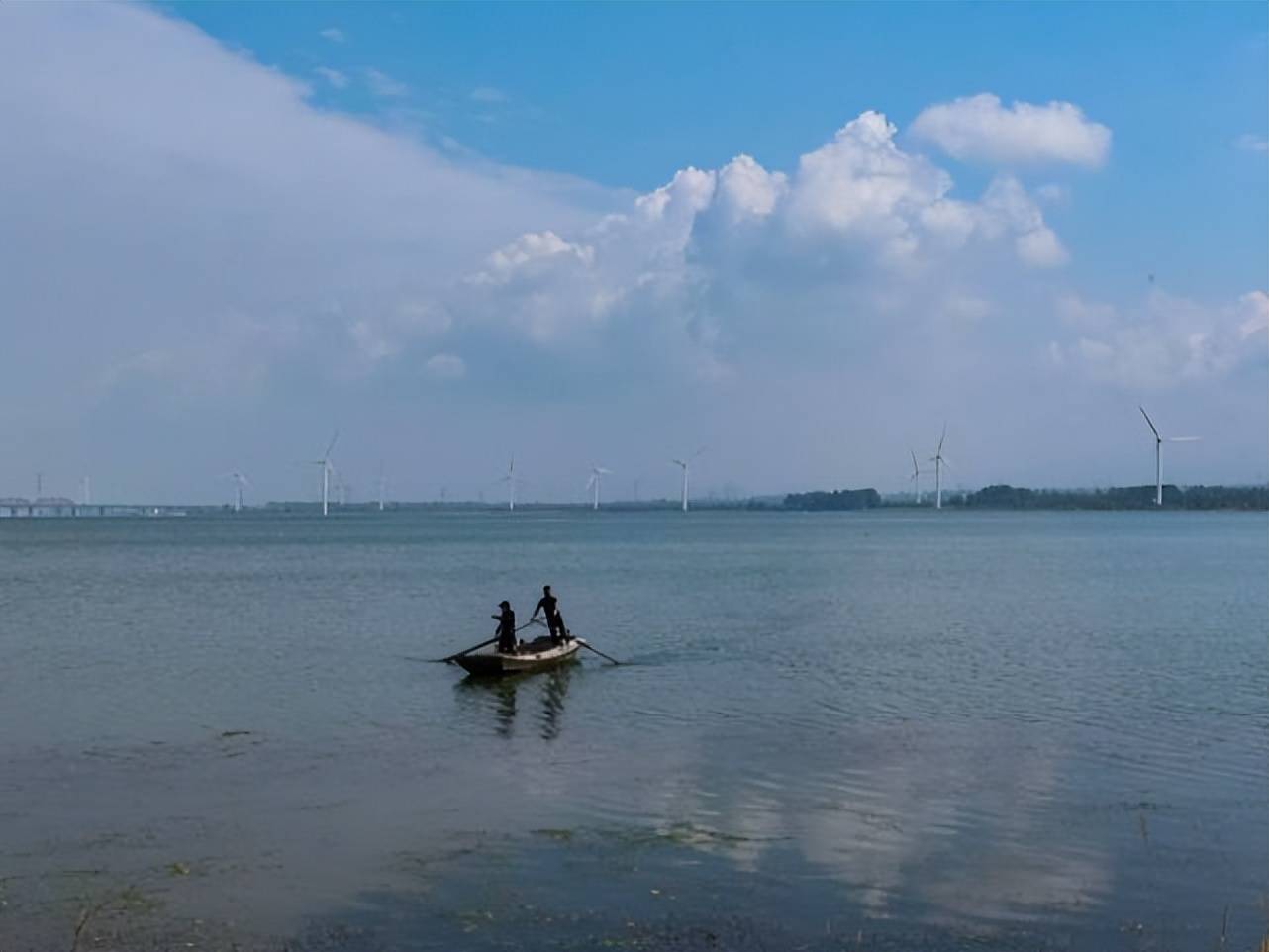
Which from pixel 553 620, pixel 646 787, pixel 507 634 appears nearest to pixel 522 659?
pixel 507 634

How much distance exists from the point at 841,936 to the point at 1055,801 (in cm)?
657

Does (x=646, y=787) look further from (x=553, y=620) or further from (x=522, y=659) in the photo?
(x=553, y=620)

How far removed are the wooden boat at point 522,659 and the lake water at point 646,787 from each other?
0.52 m

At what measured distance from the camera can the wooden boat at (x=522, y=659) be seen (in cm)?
3142

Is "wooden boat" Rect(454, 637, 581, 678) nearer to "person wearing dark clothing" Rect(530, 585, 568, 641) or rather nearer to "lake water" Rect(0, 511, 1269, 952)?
"person wearing dark clothing" Rect(530, 585, 568, 641)

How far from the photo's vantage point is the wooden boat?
31422 millimetres

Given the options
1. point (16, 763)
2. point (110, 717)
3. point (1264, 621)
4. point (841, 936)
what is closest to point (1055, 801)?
point (841, 936)

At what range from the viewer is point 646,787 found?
19219 millimetres

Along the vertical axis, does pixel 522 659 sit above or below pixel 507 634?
below

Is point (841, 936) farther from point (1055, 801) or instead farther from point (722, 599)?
point (722, 599)

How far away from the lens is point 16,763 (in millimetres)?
21094

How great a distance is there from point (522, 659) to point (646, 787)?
12.9m

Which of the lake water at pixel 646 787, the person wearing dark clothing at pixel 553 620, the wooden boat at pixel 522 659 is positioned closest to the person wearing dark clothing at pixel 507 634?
the wooden boat at pixel 522 659

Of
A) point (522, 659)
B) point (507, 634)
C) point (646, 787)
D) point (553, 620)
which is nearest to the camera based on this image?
point (646, 787)
